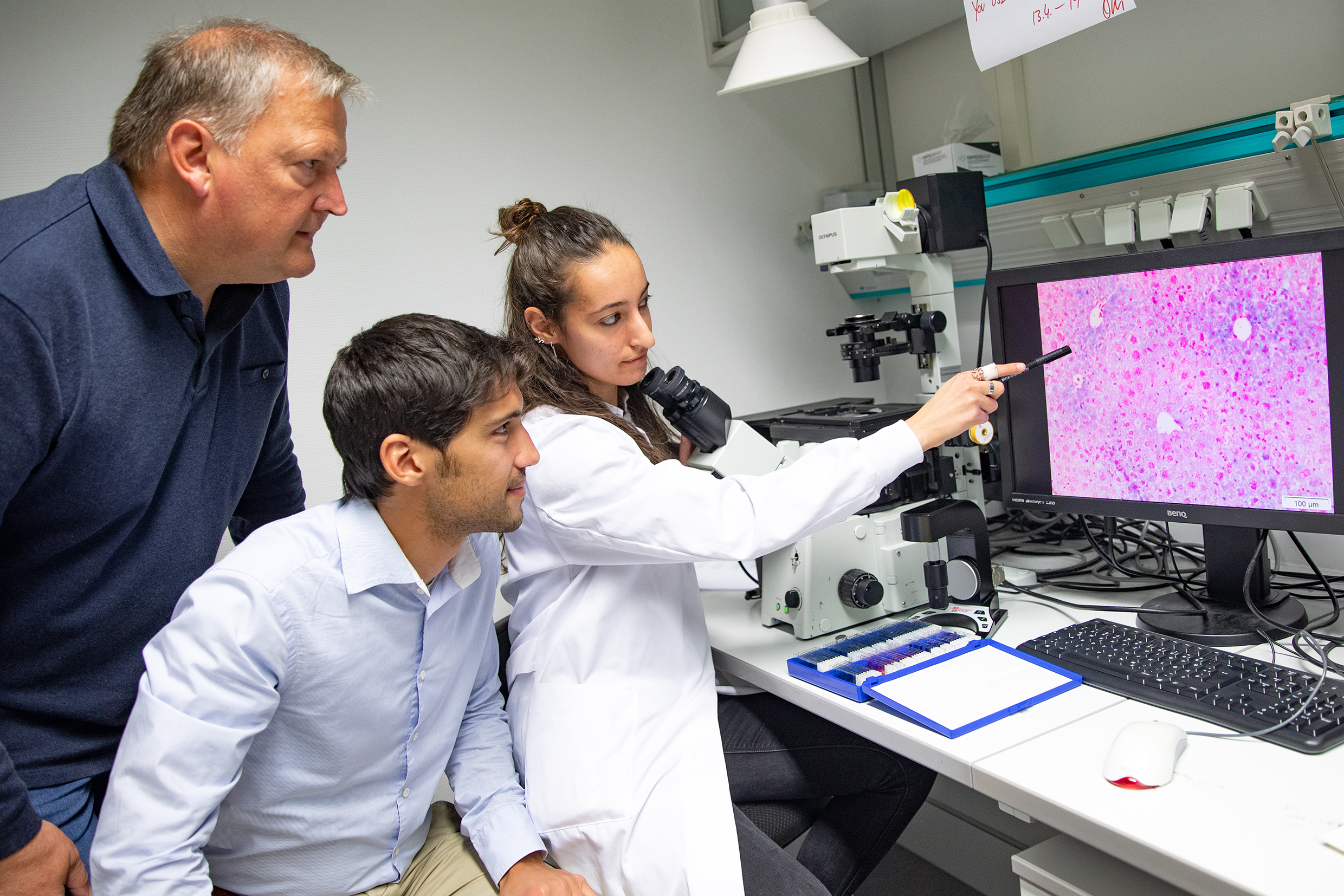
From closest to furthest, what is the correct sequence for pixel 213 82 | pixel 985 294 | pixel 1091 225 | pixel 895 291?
1. pixel 213 82
2. pixel 985 294
3. pixel 1091 225
4. pixel 895 291

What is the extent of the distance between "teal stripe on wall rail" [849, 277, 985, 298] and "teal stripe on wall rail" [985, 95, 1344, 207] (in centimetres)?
A: 19

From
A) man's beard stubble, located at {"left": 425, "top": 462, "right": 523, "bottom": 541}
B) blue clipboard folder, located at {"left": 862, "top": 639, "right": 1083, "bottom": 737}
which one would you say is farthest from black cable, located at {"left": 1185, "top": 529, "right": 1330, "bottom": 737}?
man's beard stubble, located at {"left": 425, "top": 462, "right": 523, "bottom": 541}

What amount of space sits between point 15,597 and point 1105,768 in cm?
→ 118

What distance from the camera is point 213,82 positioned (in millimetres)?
1006

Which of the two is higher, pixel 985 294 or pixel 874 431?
pixel 985 294

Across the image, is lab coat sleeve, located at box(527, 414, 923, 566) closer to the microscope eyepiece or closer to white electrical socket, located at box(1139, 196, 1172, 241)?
the microscope eyepiece

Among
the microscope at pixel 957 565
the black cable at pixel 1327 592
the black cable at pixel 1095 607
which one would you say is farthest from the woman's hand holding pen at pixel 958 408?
the black cable at pixel 1327 592

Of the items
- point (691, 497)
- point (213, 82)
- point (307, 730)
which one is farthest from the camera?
point (691, 497)

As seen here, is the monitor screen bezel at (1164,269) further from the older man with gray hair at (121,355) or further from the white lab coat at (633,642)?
the older man with gray hair at (121,355)

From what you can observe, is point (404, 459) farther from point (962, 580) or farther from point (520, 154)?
point (520, 154)

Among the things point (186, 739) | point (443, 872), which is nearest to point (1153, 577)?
point (443, 872)

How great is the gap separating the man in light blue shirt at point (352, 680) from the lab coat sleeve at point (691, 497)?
73mm

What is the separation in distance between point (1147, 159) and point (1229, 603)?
81 centimetres

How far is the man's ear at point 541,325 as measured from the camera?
1.43m
